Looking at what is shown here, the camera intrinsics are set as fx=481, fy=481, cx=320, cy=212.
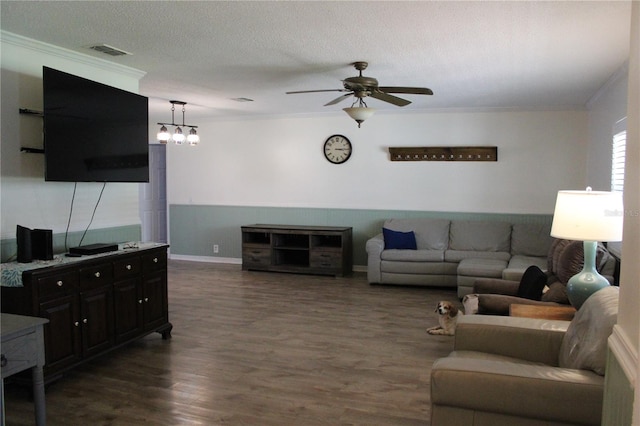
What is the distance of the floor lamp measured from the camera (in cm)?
284

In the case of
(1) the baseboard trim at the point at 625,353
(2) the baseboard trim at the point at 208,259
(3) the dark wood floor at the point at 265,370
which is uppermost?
(1) the baseboard trim at the point at 625,353

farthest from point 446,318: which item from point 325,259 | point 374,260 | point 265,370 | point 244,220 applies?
point 244,220

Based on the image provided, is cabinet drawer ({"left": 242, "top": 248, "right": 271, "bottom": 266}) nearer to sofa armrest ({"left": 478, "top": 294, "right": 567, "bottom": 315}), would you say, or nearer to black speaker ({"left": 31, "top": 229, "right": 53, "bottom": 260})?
black speaker ({"left": 31, "top": 229, "right": 53, "bottom": 260})

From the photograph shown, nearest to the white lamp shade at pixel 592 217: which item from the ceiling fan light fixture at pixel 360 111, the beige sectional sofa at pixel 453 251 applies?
the ceiling fan light fixture at pixel 360 111

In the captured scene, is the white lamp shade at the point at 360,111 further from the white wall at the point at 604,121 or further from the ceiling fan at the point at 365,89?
the white wall at the point at 604,121

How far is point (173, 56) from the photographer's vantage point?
4125 mm

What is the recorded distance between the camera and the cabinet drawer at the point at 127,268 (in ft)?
12.6

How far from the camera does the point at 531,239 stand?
652cm

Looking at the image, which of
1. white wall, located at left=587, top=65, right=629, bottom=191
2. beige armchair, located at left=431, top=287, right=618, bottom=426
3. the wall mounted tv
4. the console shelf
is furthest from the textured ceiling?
the console shelf

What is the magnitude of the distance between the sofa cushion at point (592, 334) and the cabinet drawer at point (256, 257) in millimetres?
5306

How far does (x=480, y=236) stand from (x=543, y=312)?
3.65 metres

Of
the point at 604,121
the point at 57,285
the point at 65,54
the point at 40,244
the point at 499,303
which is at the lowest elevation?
the point at 499,303

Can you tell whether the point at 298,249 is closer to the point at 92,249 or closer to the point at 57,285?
the point at 92,249

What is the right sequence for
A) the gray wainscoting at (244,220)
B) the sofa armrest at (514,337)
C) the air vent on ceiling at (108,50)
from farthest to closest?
1. the gray wainscoting at (244,220)
2. the air vent on ceiling at (108,50)
3. the sofa armrest at (514,337)
